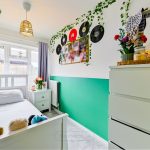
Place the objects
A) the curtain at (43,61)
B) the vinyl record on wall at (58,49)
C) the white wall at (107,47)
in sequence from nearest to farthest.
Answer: the white wall at (107,47) < the vinyl record on wall at (58,49) < the curtain at (43,61)

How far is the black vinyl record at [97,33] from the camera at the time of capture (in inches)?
71.8

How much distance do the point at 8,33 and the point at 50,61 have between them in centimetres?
127

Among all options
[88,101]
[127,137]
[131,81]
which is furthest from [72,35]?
A: [127,137]

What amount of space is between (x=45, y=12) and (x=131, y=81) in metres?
1.88

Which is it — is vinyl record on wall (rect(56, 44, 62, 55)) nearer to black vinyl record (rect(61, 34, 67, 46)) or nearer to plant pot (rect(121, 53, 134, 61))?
black vinyl record (rect(61, 34, 67, 46))

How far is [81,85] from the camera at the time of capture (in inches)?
88.7

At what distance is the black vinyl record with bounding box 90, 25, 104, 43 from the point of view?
182 cm

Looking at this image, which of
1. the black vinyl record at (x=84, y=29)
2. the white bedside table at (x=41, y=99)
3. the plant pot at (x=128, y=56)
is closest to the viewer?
the plant pot at (x=128, y=56)

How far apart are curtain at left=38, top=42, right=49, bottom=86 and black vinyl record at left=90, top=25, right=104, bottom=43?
1747mm

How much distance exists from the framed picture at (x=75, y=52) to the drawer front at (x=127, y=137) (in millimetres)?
1284

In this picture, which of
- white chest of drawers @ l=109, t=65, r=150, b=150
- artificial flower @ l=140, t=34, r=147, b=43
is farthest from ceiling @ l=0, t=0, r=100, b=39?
white chest of drawers @ l=109, t=65, r=150, b=150

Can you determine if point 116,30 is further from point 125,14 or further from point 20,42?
point 20,42

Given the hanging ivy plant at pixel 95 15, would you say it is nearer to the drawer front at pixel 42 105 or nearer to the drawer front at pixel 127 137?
the drawer front at pixel 127 137

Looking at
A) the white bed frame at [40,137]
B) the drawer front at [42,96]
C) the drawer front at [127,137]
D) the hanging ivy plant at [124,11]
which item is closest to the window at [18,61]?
the drawer front at [42,96]
